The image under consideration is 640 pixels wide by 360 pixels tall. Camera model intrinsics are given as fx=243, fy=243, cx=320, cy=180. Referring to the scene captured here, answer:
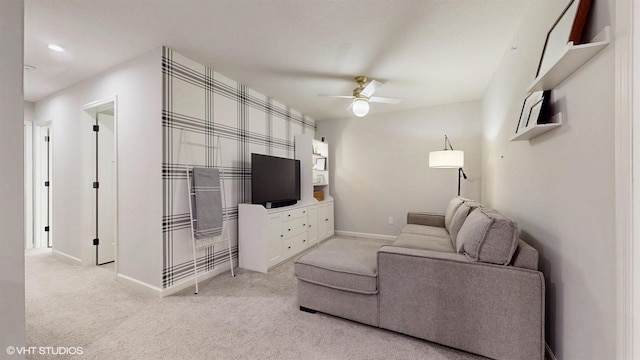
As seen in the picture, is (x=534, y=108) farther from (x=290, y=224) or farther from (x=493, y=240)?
(x=290, y=224)

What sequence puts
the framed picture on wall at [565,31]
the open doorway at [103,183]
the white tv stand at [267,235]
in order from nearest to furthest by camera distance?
the framed picture on wall at [565,31] → the white tv stand at [267,235] → the open doorway at [103,183]

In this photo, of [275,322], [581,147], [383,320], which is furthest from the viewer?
[275,322]

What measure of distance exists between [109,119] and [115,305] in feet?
8.41

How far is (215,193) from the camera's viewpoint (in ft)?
9.29

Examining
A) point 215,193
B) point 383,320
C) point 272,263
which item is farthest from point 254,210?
point 383,320

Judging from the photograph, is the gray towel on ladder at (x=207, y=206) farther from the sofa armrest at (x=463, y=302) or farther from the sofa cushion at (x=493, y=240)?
the sofa cushion at (x=493, y=240)

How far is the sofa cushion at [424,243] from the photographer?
7.19 ft

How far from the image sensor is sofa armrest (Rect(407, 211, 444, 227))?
3.35 meters

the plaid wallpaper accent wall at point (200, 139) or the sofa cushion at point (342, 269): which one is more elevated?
A: the plaid wallpaper accent wall at point (200, 139)

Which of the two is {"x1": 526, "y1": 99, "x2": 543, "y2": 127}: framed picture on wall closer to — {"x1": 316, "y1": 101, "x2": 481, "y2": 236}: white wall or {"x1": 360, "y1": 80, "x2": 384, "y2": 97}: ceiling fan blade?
{"x1": 360, "y1": 80, "x2": 384, "y2": 97}: ceiling fan blade

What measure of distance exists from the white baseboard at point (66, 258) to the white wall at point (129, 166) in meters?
0.07

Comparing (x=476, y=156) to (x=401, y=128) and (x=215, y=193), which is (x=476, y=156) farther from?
(x=215, y=193)

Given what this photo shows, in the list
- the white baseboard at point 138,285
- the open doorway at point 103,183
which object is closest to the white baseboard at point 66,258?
the open doorway at point 103,183

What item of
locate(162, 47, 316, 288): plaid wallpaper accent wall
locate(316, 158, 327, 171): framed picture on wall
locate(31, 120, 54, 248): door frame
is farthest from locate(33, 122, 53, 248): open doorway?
locate(316, 158, 327, 171): framed picture on wall
